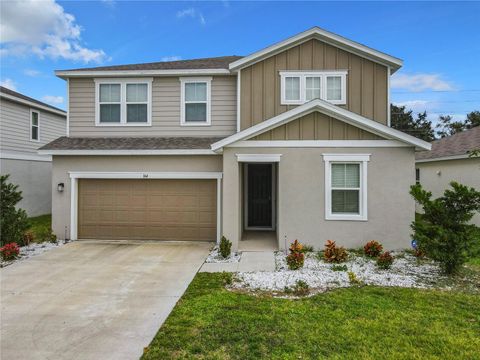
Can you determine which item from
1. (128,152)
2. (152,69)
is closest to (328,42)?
(152,69)

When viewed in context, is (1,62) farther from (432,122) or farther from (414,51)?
(432,122)

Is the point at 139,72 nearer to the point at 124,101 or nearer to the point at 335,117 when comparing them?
the point at 124,101

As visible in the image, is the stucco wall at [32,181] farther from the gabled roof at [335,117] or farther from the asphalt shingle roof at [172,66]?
the gabled roof at [335,117]

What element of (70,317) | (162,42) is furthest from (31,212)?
(70,317)

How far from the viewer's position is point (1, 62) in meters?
11.4

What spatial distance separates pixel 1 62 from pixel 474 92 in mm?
41795

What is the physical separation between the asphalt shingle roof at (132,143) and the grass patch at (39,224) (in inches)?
113

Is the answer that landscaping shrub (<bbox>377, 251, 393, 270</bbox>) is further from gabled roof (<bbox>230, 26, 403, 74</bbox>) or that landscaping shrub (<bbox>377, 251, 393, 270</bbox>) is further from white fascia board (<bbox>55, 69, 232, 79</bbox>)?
white fascia board (<bbox>55, 69, 232, 79</bbox>)

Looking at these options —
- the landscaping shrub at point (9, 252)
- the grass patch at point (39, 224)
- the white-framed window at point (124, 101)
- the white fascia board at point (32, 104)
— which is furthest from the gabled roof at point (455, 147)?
the white fascia board at point (32, 104)

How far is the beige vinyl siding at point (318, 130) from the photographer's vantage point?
8586 mm

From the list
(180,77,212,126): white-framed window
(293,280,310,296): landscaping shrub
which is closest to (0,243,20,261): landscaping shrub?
(180,77,212,126): white-framed window

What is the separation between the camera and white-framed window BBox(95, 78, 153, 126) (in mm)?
11102

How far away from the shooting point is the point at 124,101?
439 inches

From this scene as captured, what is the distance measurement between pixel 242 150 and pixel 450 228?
205 inches
